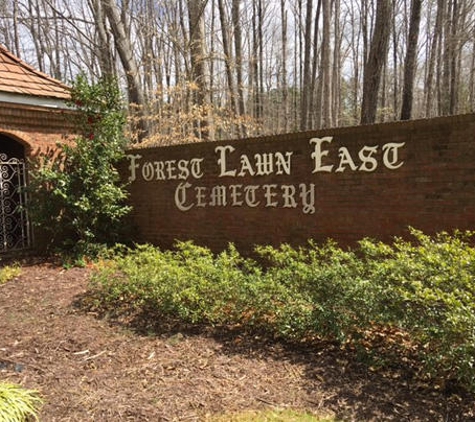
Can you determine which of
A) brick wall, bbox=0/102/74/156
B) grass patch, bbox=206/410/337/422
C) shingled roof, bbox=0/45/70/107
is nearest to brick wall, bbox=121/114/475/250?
brick wall, bbox=0/102/74/156

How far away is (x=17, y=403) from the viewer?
288 cm

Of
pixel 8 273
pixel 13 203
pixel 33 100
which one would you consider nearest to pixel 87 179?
pixel 33 100

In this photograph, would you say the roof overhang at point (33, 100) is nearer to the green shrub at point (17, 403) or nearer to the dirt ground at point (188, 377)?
the dirt ground at point (188, 377)

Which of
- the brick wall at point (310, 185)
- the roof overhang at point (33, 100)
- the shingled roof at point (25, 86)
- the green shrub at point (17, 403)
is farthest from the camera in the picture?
the shingled roof at point (25, 86)

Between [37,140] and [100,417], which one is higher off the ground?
[37,140]

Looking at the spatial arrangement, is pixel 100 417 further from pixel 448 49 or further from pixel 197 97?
pixel 448 49

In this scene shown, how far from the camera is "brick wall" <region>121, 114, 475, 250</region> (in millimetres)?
5156

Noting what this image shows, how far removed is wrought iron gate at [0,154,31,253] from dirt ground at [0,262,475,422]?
13.5 ft

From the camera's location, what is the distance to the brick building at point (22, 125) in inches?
309

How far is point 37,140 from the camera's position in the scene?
325 inches

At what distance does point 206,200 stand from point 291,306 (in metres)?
3.73

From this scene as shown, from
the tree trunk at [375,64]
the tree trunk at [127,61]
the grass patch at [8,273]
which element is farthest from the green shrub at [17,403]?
the tree trunk at [127,61]

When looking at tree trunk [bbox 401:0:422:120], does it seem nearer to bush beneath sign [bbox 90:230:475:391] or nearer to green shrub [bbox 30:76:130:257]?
bush beneath sign [bbox 90:230:475:391]

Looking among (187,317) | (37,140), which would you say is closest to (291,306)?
(187,317)
